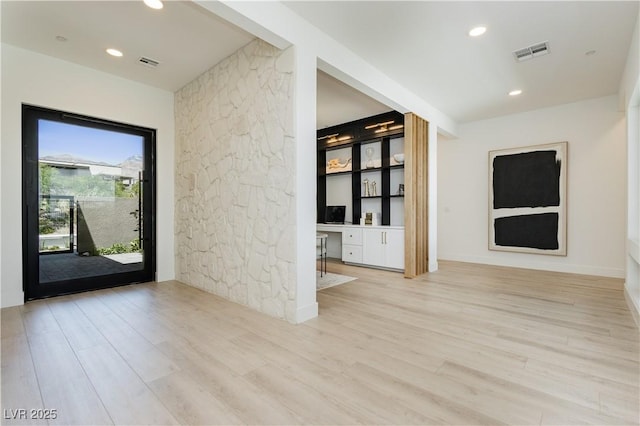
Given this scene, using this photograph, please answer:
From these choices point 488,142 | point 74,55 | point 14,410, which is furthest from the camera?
point 488,142

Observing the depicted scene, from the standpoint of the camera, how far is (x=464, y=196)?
6.19m

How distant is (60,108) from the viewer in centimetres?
364

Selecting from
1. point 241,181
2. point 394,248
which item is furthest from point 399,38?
point 394,248

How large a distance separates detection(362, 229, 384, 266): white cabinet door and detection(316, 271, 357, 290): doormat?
802 mm

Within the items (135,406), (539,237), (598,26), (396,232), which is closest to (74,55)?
(135,406)

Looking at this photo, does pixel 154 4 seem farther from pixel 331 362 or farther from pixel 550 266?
pixel 550 266

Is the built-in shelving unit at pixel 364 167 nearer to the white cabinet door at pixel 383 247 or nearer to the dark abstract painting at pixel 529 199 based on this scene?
the white cabinet door at pixel 383 247

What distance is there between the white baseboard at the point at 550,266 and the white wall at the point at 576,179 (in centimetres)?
1

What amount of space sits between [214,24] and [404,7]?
1.82 m

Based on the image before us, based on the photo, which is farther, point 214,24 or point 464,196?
point 464,196

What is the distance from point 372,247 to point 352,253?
18.0 inches

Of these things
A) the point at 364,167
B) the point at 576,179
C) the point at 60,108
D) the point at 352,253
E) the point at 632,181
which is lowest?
the point at 352,253

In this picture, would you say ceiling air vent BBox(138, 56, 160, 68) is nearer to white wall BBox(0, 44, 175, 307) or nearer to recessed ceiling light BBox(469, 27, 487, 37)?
white wall BBox(0, 44, 175, 307)

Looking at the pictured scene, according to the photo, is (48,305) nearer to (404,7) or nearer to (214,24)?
(214,24)
